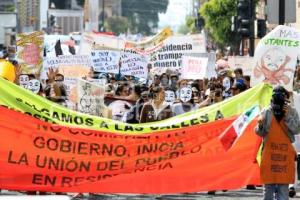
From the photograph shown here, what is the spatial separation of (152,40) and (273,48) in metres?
12.3

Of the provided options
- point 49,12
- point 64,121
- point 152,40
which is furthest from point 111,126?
point 49,12

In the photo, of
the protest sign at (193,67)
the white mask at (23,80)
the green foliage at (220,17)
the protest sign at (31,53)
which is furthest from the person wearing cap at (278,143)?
the green foliage at (220,17)

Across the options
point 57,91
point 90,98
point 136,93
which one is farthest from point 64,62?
point 136,93

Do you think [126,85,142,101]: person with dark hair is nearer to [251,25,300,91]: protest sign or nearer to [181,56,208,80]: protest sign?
[251,25,300,91]: protest sign

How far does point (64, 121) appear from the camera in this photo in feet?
37.4

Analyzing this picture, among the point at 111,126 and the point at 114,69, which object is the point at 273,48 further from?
the point at 114,69

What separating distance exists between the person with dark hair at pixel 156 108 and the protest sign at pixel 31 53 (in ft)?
22.8

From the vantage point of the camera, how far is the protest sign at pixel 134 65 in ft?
65.5

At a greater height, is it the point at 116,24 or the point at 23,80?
the point at 23,80

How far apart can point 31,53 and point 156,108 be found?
7.54m

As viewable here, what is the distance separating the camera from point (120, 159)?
37.0ft

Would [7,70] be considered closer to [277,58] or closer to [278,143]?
[277,58]

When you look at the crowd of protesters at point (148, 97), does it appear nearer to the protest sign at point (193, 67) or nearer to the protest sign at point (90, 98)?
the protest sign at point (90, 98)

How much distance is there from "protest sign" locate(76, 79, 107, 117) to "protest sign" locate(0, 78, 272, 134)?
3228 millimetres
